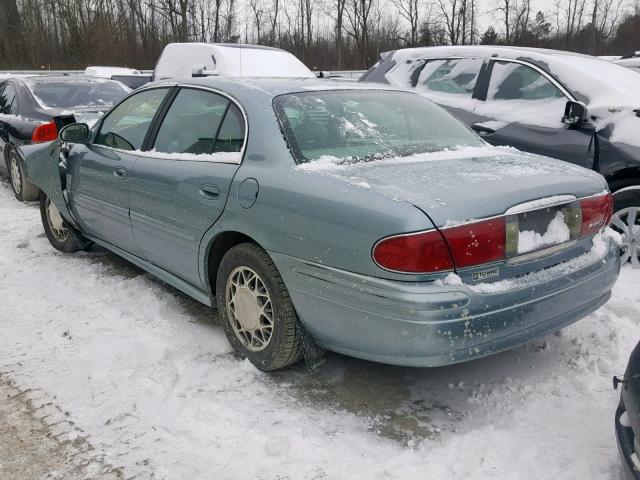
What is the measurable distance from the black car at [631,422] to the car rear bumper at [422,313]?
1.84 ft

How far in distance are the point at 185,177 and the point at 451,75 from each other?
356cm

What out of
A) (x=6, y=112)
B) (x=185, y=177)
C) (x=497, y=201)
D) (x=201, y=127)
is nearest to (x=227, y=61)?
(x=6, y=112)

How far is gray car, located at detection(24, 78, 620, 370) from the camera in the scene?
2482 mm

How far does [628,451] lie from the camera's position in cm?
201

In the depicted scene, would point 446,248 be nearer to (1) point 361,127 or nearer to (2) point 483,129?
(1) point 361,127

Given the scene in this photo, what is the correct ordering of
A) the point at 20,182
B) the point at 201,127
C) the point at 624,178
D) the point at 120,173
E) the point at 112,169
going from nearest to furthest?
the point at 201,127 → the point at 120,173 → the point at 112,169 → the point at 624,178 → the point at 20,182

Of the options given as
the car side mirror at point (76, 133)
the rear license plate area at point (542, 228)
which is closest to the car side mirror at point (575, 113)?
the rear license plate area at point (542, 228)

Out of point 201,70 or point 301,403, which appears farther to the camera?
point 201,70

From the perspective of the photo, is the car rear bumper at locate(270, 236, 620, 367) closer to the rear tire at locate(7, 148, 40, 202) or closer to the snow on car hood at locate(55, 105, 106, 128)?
the snow on car hood at locate(55, 105, 106, 128)

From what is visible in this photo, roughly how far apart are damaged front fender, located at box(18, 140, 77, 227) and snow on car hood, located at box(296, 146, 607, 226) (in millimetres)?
2839

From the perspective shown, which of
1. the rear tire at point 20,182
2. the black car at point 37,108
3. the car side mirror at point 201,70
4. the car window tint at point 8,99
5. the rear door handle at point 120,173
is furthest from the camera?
the car side mirror at point 201,70

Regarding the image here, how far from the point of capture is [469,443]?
2602 mm

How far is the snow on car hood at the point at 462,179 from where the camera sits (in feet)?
8.28

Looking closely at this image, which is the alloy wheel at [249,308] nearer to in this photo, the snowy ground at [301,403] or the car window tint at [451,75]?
the snowy ground at [301,403]
